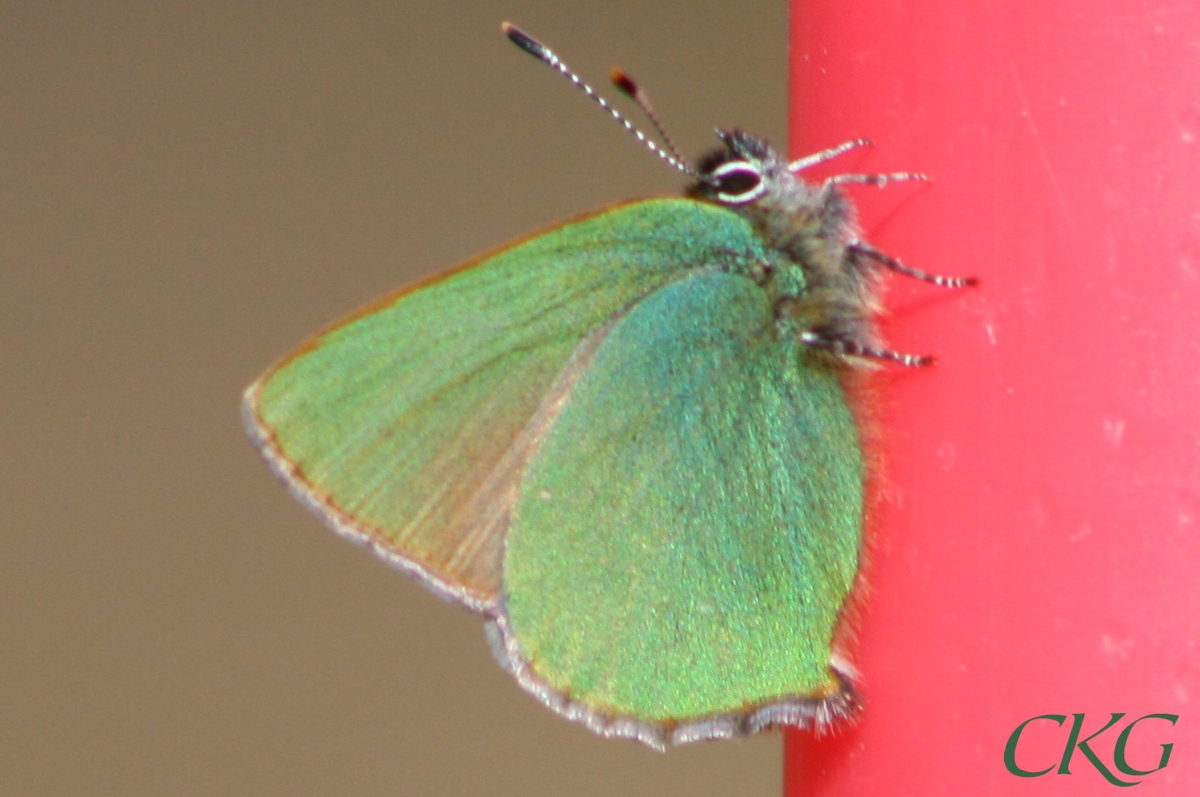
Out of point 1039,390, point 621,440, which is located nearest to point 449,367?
point 621,440

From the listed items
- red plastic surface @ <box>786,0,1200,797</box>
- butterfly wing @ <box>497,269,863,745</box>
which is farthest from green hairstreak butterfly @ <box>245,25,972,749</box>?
red plastic surface @ <box>786,0,1200,797</box>

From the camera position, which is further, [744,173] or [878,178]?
[744,173]

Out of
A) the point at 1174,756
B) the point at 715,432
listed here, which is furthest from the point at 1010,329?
the point at 715,432

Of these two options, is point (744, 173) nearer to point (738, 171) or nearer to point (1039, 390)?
point (738, 171)

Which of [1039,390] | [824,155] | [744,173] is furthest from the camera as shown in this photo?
[744,173]

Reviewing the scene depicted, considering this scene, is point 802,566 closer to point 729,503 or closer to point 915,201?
point 729,503

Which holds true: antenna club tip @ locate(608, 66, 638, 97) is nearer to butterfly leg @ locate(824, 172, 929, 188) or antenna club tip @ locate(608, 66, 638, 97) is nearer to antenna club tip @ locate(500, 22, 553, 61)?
antenna club tip @ locate(500, 22, 553, 61)
